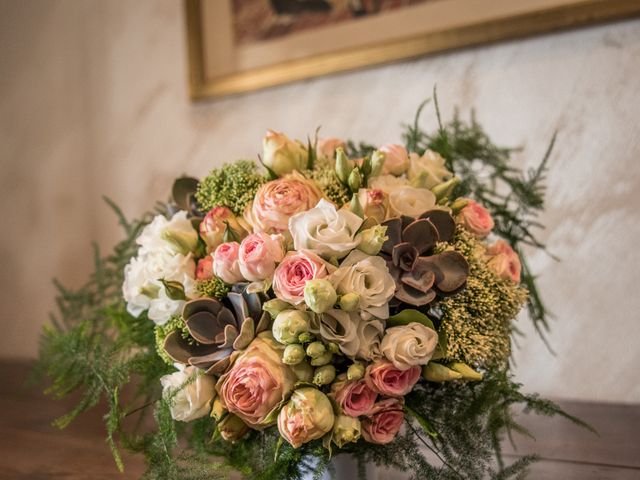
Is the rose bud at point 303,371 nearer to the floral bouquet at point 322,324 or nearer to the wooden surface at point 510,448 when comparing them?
the floral bouquet at point 322,324

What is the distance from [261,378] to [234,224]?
0.57 feet

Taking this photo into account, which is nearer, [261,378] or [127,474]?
[261,378]

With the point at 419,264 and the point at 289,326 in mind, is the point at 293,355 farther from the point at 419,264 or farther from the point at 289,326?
the point at 419,264

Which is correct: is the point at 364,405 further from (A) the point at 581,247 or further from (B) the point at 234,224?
(A) the point at 581,247

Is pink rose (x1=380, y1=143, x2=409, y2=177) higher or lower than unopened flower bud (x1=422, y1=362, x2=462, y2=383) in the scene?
higher

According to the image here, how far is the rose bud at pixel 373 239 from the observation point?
533 millimetres

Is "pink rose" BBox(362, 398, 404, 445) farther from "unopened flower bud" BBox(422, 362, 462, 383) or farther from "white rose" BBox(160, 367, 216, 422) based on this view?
"white rose" BBox(160, 367, 216, 422)

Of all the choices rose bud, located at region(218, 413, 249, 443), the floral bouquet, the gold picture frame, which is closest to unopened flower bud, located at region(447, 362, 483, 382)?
the floral bouquet

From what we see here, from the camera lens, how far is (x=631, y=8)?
3.39ft

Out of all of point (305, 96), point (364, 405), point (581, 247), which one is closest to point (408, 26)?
point (305, 96)

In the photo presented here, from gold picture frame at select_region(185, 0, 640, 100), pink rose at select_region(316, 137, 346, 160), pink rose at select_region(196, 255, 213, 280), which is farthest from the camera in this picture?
gold picture frame at select_region(185, 0, 640, 100)

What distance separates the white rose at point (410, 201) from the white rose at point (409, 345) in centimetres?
11

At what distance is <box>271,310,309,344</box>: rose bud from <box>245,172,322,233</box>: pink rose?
3.7 inches

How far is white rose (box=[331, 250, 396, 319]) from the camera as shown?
525 millimetres
